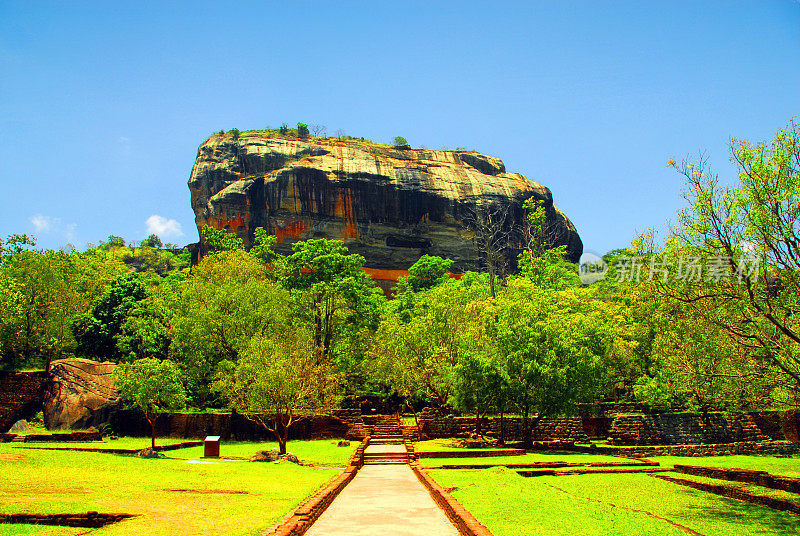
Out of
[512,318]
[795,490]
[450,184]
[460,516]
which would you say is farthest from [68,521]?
[450,184]

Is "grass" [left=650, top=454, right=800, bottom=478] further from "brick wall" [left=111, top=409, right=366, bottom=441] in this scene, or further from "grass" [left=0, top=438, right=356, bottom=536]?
"brick wall" [left=111, top=409, right=366, bottom=441]

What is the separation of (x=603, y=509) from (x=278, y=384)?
13.4m

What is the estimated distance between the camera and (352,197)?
60062 millimetres

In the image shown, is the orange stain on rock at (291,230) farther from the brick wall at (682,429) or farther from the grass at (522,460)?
the grass at (522,460)

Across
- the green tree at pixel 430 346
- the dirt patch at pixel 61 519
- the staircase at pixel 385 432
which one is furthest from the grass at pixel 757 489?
the staircase at pixel 385 432

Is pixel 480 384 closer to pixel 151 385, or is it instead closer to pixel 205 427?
pixel 151 385

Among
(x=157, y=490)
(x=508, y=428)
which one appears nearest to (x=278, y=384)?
(x=157, y=490)

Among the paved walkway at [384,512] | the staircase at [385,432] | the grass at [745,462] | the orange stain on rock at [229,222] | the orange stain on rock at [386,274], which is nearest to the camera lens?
the paved walkway at [384,512]

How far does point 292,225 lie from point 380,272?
11.5 metres

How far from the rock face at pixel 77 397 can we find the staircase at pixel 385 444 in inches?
522

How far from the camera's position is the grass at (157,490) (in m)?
7.84

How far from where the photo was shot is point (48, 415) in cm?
2533

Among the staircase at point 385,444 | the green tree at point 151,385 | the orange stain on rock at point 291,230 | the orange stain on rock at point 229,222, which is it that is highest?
the orange stain on rock at point 229,222

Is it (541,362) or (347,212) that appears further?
(347,212)
